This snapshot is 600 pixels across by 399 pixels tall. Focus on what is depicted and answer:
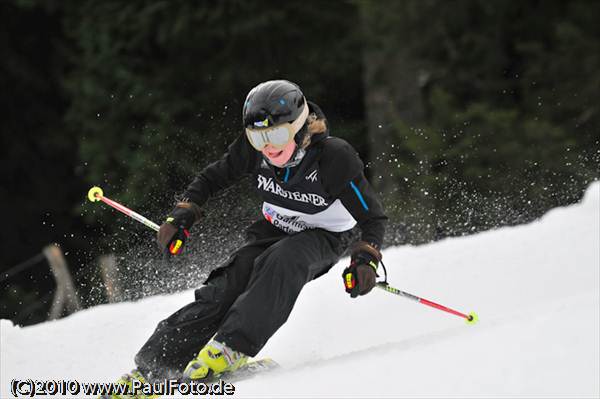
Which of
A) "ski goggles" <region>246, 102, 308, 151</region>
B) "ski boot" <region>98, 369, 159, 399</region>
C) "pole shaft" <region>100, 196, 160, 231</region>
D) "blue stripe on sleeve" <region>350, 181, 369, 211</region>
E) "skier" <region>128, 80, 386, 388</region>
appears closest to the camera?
"ski boot" <region>98, 369, 159, 399</region>

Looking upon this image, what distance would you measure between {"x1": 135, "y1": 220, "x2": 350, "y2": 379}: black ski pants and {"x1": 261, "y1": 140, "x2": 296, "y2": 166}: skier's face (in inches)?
14.6

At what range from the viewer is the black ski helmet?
403cm

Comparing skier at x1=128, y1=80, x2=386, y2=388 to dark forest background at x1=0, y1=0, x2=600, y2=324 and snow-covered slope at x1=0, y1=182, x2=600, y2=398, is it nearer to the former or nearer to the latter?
snow-covered slope at x1=0, y1=182, x2=600, y2=398

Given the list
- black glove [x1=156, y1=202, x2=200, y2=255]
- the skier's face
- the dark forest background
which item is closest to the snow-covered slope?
black glove [x1=156, y1=202, x2=200, y2=255]

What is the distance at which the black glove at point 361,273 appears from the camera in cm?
395

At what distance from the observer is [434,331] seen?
449cm

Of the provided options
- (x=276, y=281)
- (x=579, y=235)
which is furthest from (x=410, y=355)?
(x=579, y=235)

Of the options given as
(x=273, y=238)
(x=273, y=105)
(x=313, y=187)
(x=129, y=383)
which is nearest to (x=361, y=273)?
(x=313, y=187)

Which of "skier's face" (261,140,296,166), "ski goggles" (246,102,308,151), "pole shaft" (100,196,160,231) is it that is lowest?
"pole shaft" (100,196,160,231)

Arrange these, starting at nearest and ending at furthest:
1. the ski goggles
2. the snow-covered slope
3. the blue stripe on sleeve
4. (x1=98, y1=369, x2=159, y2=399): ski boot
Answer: the snow-covered slope → (x1=98, y1=369, x2=159, y2=399): ski boot → the ski goggles → the blue stripe on sleeve

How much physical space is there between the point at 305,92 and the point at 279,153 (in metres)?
6.48

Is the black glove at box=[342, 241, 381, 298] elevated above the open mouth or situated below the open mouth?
below

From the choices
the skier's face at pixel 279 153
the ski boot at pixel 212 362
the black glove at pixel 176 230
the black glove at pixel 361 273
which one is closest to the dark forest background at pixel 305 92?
the black glove at pixel 176 230

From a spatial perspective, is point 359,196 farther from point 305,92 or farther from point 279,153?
point 305,92
